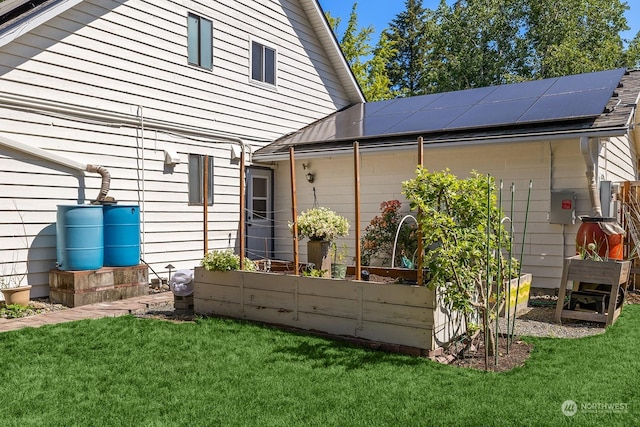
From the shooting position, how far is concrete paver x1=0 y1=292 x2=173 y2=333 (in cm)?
577

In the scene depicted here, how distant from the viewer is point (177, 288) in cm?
653

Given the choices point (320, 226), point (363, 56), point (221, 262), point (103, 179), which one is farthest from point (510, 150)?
point (363, 56)

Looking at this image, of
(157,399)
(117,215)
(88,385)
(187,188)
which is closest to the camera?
(157,399)

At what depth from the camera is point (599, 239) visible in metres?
6.79

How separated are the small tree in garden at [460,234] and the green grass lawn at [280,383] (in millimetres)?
710

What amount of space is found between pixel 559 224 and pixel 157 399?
6.39 meters

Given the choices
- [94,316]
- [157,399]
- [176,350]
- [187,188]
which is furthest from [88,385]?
[187,188]

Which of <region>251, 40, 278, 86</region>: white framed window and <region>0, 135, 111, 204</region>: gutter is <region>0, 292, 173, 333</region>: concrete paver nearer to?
<region>0, 135, 111, 204</region>: gutter

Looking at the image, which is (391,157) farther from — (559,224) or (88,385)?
(88,385)

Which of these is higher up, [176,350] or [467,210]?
[467,210]

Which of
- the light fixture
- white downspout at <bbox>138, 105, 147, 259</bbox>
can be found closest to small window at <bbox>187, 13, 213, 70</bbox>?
white downspout at <bbox>138, 105, 147, 259</bbox>

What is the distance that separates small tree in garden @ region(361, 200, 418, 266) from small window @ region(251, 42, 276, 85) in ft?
13.0

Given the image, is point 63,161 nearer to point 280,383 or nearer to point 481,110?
point 280,383

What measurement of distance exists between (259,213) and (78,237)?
4.64m
